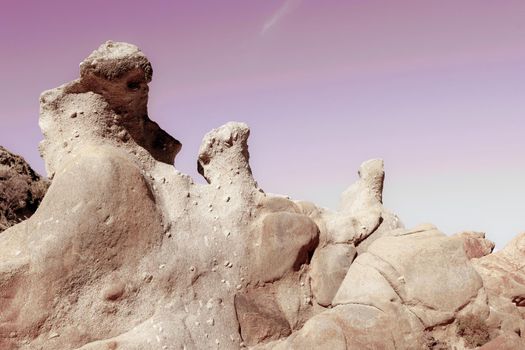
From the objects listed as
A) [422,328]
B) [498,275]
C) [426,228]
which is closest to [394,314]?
[422,328]

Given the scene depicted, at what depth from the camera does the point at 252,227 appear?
8.20 meters

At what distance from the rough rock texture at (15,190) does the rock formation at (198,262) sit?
72.8 inches

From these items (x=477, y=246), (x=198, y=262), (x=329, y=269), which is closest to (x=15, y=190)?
(x=198, y=262)

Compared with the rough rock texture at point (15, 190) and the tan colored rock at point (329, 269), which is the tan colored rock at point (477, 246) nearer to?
the tan colored rock at point (329, 269)

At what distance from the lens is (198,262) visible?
7.45 meters

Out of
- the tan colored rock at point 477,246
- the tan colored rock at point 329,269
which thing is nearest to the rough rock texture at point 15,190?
the tan colored rock at point 329,269

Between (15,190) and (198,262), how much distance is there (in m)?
4.24

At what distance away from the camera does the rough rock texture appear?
932cm

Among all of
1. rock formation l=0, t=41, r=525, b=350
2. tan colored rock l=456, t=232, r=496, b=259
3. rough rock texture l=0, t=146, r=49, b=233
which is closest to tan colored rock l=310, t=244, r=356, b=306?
rock formation l=0, t=41, r=525, b=350

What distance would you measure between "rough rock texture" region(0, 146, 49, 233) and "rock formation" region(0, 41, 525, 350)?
6.06 feet

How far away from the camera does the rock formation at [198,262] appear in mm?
6668

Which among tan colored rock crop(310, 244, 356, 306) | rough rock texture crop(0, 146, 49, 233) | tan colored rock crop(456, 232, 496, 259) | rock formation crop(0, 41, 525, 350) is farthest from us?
tan colored rock crop(456, 232, 496, 259)

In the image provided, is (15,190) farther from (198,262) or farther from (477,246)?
(477,246)

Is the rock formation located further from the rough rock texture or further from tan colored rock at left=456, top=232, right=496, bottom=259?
the rough rock texture
